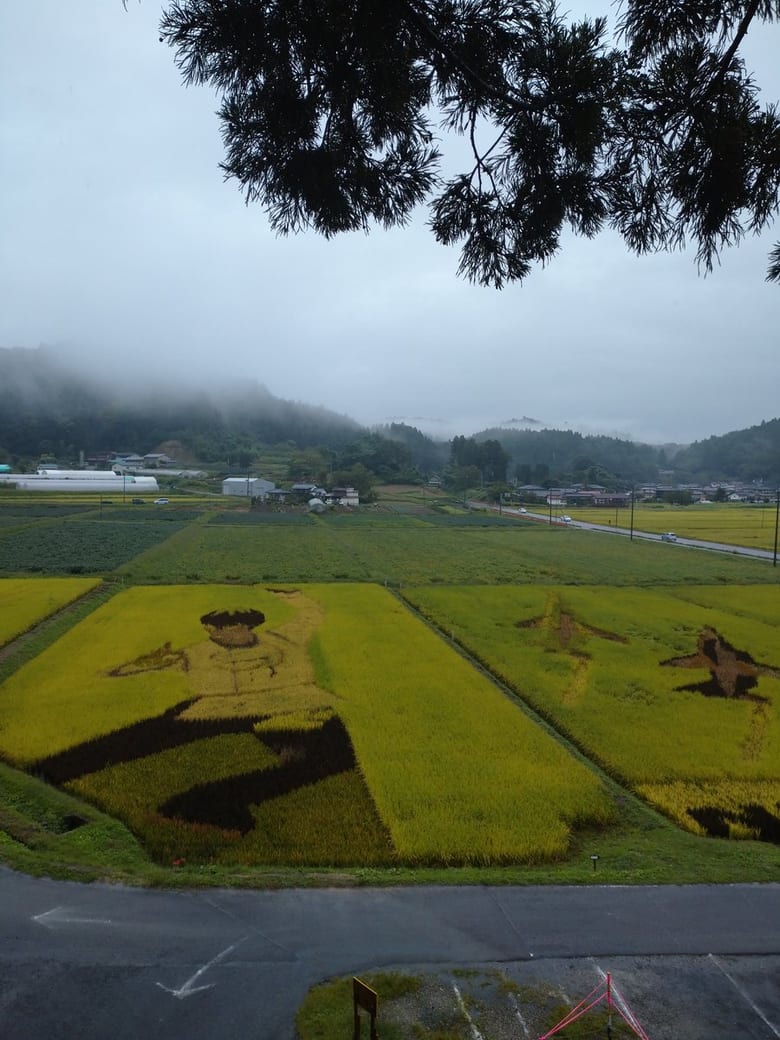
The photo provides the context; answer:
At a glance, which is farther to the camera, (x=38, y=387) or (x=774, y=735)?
(x=38, y=387)

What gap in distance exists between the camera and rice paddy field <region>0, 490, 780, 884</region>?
7.04m

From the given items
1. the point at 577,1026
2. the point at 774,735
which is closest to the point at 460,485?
the point at 774,735

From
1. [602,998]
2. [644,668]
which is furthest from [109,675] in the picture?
[602,998]

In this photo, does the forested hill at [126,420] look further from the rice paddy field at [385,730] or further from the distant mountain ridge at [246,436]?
the rice paddy field at [385,730]

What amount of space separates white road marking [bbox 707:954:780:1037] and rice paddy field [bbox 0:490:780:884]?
1373 mm

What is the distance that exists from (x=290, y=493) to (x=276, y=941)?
222 ft

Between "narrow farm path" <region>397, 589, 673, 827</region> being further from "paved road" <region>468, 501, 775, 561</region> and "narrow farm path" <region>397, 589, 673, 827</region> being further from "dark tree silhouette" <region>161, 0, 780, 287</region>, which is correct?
"paved road" <region>468, 501, 775, 561</region>

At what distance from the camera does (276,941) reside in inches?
211

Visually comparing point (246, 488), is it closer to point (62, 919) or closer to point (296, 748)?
point (296, 748)

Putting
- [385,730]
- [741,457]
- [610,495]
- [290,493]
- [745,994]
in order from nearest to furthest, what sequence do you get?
[745,994], [385,730], [290,493], [610,495], [741,457]

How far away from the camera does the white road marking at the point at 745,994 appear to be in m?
4.37

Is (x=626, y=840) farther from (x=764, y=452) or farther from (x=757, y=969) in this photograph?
(x=764, y=452)

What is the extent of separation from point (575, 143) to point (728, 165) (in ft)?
2.24

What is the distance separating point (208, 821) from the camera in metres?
7.51
